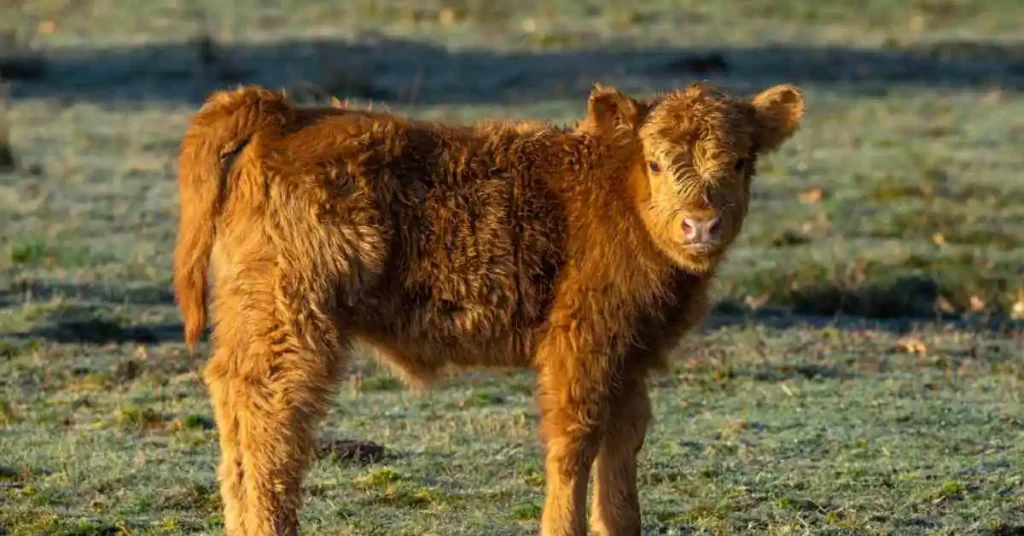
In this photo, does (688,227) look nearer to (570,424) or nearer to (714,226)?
(714,226)

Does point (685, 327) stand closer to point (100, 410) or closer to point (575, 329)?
point (575, 329)

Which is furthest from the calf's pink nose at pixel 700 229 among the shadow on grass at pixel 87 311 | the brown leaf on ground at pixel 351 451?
the shadow on grass at pixel 87 311

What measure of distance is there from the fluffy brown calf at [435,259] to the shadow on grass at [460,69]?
1490 cm

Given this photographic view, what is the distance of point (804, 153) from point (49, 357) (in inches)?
445

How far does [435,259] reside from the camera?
7723mm

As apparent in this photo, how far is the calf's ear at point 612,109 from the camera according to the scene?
7969mm

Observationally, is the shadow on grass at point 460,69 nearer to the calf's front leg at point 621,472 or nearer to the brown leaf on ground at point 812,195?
the brown leaf on ground at point 812,195

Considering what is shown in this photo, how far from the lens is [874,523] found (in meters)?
8.80

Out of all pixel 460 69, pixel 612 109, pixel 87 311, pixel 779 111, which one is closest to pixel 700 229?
pixel 612 109

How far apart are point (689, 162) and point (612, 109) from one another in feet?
1.66

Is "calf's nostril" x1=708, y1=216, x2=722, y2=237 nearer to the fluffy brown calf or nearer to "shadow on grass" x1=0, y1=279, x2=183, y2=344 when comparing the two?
the fluffy brown calf

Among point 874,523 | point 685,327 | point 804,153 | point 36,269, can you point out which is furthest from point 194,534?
point 804,153

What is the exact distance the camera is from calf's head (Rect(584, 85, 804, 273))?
7.67 metres

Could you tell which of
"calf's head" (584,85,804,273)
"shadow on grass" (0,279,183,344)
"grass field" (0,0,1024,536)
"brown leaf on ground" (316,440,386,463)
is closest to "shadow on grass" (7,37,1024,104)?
"grass field" (0,0,1024,536)
